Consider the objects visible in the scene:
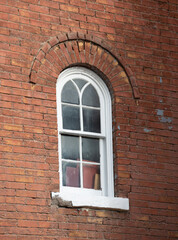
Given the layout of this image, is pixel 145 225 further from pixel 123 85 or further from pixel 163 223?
pixel 123 85

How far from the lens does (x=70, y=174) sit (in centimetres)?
1030

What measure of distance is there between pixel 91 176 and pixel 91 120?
0.90 m

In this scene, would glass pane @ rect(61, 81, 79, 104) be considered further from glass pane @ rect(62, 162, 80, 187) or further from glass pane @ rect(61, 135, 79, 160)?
glass pane @ rect(62, 162, 80, 187)

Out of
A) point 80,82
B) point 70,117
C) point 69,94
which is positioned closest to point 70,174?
point 70,117

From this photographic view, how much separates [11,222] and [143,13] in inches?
171

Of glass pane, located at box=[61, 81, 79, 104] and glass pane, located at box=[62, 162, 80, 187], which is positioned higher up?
glass pane, located at box=[61, 81, 79, 104]

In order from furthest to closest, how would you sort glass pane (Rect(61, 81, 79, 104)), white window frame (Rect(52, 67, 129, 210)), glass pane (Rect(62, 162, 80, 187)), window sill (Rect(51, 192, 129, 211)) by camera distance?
glass pane (Rect(61, 81, 79, 104))
glass pane (Rect(62, 162, 80, 187))
white window frame (Rect(52, 67, 129, 210))
window sill (Rect(51, 192, 129, 211))

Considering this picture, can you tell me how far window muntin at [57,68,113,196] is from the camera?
33.9 ft

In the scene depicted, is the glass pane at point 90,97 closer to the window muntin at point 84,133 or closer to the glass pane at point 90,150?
the window muntin at point 84,133

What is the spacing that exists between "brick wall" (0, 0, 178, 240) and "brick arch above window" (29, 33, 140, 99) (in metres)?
0.02

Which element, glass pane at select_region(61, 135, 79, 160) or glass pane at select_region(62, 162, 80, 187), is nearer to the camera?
glass pane at select_region(62, 162, 80, 187)

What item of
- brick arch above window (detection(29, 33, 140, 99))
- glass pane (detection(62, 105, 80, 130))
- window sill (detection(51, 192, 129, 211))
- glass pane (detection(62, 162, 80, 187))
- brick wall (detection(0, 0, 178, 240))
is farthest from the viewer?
glass pane (detection(62, 105, 80, 130))

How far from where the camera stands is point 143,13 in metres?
11.4

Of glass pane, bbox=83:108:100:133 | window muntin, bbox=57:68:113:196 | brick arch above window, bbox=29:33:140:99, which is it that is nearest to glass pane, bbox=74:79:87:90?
window muntin, bbox=57:68:113:196
